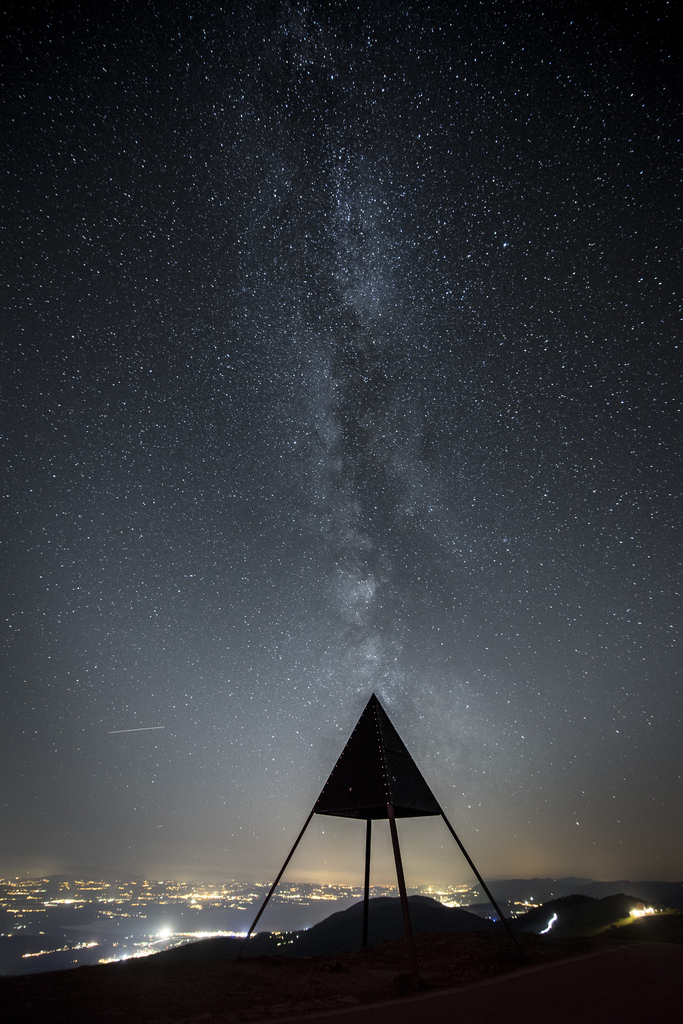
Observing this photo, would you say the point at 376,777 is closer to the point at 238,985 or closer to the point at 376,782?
the point at 376,782

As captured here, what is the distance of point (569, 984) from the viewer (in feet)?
30.5

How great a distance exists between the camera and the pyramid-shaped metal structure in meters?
11.6

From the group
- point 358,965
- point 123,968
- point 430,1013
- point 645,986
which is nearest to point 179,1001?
point 123,968

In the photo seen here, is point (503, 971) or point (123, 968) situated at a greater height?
point (123, 968)

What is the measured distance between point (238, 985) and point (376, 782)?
4711 millimetres

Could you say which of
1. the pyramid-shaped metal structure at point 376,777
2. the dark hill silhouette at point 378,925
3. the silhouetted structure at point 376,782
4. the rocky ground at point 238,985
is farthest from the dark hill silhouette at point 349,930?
the pyramid-shaped metal structure at point 376,777

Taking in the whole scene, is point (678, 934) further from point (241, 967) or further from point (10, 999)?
point (10, 999)

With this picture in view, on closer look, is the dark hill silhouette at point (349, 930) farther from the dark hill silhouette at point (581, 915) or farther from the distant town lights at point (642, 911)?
the distant town lights at point (642, 911)

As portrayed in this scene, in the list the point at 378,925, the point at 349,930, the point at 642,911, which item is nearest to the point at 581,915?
the point at 642,911

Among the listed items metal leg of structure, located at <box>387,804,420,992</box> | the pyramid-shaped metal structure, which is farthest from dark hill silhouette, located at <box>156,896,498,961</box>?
metal leg of structure, located at <box>387,804,420,992</box>

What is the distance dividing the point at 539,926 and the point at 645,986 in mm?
46371

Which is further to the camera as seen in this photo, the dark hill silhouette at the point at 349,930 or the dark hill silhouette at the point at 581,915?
the dark hill silhouette at the point at 349,930

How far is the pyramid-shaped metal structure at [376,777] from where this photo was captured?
11609mm

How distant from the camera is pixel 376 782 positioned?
38.6ft
